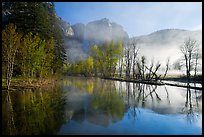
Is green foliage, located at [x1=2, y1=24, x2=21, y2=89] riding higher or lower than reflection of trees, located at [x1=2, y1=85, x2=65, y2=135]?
higher

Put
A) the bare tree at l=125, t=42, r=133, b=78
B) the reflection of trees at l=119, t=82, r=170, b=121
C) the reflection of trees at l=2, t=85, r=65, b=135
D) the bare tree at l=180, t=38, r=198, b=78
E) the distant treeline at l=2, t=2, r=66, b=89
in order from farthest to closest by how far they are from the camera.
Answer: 1. the bare tree at l=125, t=42, r=133, b=78
2. the bare tree at l=180, t=38, r=198, b=78
3. the distant treeline at l=2, t=2, r=66, b=89
4. the reflection of trees at l=119, t=82, r=170, b=121
5. the reflection of trees at l=2, t=85, r=65, b=135

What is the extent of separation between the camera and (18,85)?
25359 mm

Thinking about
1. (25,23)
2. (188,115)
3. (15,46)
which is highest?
(25,23)

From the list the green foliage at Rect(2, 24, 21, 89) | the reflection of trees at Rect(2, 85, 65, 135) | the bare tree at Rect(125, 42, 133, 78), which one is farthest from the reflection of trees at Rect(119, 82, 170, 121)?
the bare tree at Rect(125, 42, 133, 78)

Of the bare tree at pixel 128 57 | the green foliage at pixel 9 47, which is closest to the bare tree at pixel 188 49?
the bare tree at pixel 128 57

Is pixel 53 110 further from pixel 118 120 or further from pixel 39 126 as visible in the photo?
pixel 118 120

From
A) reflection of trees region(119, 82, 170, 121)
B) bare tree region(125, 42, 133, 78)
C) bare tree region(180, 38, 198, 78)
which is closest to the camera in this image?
reflection of trees region(119, 82, 170, 121)

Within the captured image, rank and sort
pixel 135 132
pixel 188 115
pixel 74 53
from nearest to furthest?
pixel 135 132
pixel 188 115
pixel 74 53

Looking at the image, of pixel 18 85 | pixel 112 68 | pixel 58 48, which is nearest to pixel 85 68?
pixel 112 68

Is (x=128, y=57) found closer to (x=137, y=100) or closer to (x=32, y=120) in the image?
(x=137, y=100)

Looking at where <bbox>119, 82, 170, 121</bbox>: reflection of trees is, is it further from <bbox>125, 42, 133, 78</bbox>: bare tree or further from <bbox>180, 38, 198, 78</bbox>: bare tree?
<bbox>125, 42, 133, 78</bbox>: bare tree

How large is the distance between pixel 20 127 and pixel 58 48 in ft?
135

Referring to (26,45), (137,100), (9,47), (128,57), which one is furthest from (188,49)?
(9,47)

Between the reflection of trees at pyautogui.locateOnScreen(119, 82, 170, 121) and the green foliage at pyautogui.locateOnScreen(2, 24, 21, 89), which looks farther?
the green foliage at pyautogui.locateOnScreen(2, 24, 21, 89)
